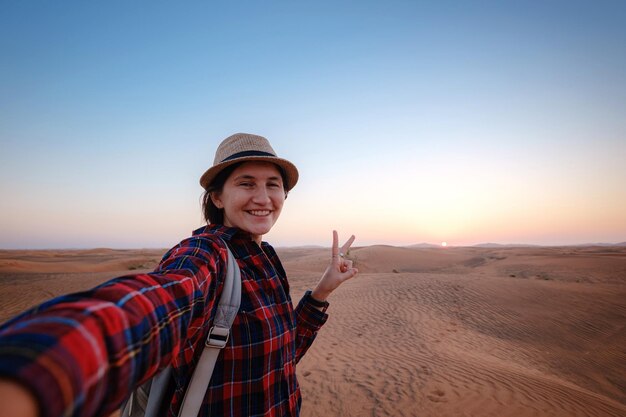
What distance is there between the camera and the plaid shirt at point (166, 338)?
1.38 ft

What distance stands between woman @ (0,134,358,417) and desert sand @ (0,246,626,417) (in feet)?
12.9

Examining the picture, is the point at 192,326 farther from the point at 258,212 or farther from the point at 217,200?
the point at 217,200

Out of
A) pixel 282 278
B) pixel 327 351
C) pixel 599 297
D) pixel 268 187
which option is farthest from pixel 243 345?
pixel 599 297

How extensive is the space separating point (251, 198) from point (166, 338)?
3.10 ft

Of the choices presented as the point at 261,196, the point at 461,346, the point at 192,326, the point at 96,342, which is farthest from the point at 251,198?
the point at 461,346

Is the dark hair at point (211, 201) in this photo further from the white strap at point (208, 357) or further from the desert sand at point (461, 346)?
the desert sand at point (461, 346)

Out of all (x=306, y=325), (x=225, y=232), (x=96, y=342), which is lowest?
(x=306, y=325)

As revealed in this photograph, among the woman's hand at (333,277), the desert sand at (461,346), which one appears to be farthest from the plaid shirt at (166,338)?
the desert sand at (461,346)

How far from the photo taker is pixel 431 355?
645 cm

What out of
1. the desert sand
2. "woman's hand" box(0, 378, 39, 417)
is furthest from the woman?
the desert sand

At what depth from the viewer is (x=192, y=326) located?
99 centimetres

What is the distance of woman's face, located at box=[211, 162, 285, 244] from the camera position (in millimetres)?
1545

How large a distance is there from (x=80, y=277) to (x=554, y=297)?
82.5ft

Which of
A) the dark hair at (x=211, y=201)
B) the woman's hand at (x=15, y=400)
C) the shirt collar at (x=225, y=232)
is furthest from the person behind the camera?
the dark hair at (x=211, y=201)
